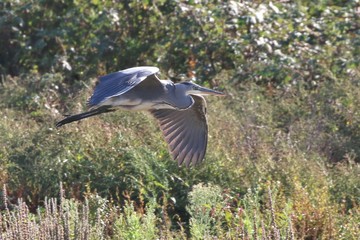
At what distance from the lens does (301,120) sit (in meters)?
8.96

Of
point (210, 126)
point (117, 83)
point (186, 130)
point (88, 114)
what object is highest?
point (117, 83)

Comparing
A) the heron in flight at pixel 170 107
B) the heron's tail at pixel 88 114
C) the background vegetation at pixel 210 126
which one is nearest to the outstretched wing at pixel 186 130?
the heron in flight at pixel 170 107

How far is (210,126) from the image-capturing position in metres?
8.08

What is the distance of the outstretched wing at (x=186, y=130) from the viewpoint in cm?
714

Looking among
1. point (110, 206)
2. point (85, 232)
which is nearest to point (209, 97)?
point (110, 206)

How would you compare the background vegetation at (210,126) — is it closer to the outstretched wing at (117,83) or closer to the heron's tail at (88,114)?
the heron's tail at (88,114)

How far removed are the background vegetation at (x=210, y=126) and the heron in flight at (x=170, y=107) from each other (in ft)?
0.66

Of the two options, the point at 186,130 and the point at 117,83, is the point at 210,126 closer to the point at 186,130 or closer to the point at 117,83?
the point at 186,130

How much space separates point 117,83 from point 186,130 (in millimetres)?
1101

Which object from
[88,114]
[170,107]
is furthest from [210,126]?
[88,114]

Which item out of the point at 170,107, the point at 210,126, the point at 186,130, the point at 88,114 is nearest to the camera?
the point at 88,114

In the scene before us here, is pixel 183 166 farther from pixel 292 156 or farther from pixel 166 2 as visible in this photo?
pixel 166 2

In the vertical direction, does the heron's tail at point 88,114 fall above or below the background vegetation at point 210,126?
above

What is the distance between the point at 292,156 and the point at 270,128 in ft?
3.92
